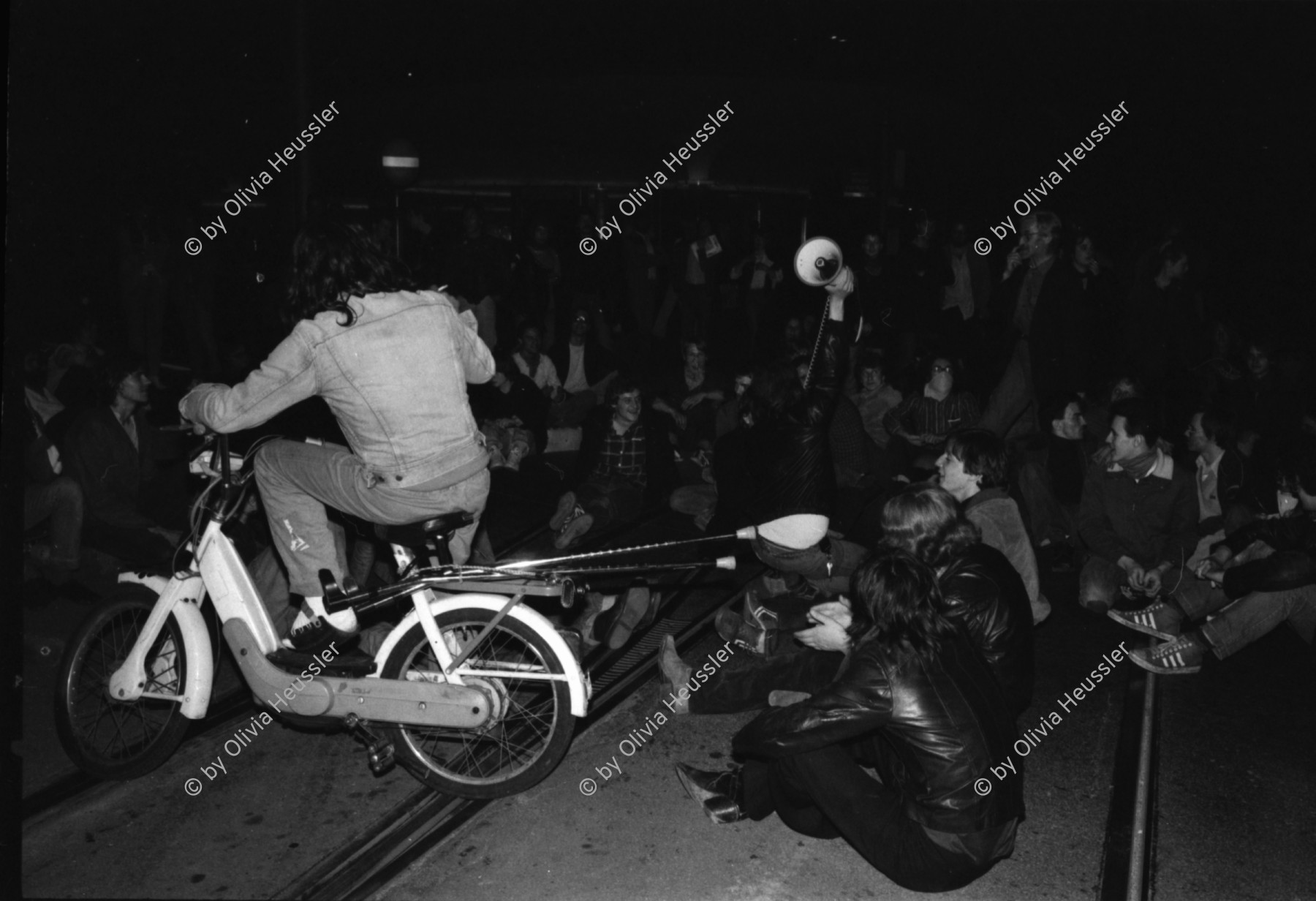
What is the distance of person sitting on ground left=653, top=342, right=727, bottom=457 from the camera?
9.23m

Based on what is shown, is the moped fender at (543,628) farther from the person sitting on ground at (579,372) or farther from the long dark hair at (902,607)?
the person sitting on ground at (579,372)

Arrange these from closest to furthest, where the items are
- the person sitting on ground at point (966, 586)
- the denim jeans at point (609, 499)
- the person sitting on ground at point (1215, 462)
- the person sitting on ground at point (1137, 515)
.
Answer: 1. the person sitting on ground at point (966, 586)
2. the person sitting on ground at point (1137, 515)
3. the person sitting on ground at point (1215, 462)
4. the denim jeans at point (609, 499)

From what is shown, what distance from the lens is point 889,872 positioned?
3.61m

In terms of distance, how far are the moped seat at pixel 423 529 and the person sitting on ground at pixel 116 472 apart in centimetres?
253

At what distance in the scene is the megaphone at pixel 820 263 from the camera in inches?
217

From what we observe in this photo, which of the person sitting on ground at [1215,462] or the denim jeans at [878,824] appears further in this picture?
the person sitting on ground at [1215,462]

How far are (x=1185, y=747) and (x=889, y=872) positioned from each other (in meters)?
2.04

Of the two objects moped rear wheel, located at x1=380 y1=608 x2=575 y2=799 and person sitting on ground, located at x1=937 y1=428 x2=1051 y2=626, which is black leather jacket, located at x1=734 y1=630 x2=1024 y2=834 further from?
person sitting on ground, located at x1=937 y1=428 x2=1051 y2=626

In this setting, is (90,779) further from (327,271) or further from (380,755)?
(327,271)

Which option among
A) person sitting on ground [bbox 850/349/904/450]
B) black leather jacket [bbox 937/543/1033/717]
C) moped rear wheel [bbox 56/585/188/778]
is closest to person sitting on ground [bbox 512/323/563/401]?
person sitting on ground [bbox 850/349/904/450]

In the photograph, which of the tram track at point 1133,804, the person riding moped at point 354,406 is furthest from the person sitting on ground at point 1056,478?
the person riding moped at point 354,406

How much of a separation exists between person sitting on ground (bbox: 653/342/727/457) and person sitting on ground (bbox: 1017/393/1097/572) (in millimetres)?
2384

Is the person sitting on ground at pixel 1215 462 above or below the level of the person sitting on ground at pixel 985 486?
below

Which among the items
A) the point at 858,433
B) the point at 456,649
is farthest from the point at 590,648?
the point at 858,433
